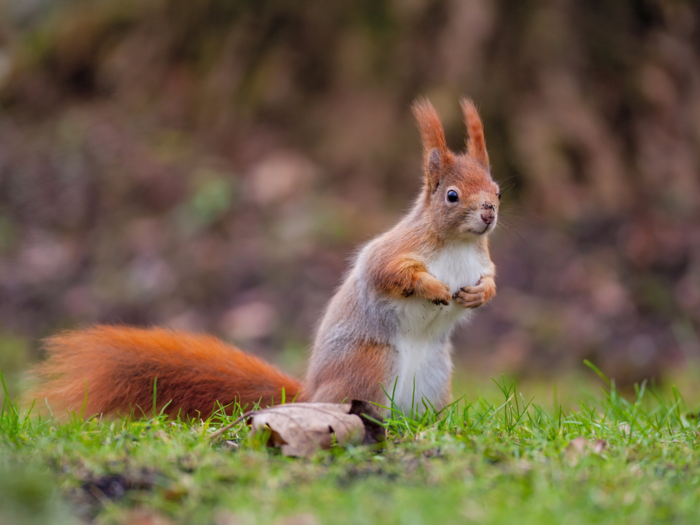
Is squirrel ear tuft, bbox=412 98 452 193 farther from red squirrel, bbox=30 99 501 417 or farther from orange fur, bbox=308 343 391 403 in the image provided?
orange fur, bbox=308 343 391 403

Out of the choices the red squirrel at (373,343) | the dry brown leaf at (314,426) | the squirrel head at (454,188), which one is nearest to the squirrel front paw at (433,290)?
the red squirrel at (373,343)

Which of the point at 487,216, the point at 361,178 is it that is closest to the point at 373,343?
the point at 487,216

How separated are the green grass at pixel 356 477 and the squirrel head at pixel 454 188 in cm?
71

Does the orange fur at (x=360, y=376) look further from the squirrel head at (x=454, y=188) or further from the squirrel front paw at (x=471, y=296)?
the squirrel head at (x=454, y=188)

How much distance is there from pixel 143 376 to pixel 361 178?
3562 mm

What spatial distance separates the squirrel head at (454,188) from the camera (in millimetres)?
2553

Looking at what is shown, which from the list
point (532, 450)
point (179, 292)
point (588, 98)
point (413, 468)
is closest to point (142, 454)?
point (413, 468)

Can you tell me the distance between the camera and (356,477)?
1746 millimetres

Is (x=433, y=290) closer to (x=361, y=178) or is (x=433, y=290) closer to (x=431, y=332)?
(x=431, y=332)

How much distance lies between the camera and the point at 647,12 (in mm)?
5934

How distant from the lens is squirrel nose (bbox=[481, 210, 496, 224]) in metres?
2.53

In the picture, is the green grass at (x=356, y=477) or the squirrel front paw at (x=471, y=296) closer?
the green grass at (x=356, y=477)

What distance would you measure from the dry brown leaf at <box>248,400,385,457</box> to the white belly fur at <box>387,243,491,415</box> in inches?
17.7

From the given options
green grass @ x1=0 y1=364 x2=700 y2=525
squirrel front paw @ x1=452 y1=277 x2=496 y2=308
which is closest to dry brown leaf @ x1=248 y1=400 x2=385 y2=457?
green grass @ x1=0 y1=364 x2=700 y2=525
